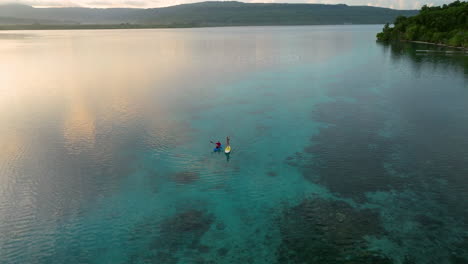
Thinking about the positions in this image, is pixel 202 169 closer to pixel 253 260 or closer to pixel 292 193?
pixel 292 193

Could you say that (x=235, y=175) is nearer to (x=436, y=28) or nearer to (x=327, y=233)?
(x=327, y=233)

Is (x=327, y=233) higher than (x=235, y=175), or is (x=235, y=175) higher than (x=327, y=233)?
(x=235, y=175)

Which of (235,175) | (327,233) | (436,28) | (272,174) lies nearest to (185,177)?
(235,175)

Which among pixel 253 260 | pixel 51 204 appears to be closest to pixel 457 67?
pixel 253 260

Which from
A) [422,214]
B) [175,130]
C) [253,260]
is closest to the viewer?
[253,260]

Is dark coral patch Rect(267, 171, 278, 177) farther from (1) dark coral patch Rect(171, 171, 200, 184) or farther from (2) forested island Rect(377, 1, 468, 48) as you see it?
(2) forested island Rect(377, 1, 468, 48)

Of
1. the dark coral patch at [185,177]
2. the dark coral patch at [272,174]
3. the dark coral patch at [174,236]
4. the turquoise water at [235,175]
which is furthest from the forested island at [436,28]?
the dark coral patch at [174,236]

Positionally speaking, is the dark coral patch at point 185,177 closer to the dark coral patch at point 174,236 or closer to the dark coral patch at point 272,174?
the dark coral patch at point 174,236
